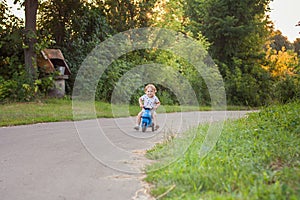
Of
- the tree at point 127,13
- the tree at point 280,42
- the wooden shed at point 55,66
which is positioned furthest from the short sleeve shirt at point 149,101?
the tree at point 280,42

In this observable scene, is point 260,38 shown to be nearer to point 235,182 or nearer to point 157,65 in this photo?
point 157,65

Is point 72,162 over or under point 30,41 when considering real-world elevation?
under

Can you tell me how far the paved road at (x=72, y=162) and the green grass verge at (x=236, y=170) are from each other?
0.32m

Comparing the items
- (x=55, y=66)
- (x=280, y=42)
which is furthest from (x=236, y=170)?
(x=280, y=42)

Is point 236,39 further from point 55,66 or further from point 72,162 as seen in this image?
point 72,162

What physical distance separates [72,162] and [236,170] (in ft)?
8.34

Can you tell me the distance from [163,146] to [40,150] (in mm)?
2149

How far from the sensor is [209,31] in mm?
25359

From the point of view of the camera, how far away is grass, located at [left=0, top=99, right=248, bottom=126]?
1057 centimetres

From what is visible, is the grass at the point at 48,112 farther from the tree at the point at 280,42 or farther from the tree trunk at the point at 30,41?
the tree at the point at 280,42

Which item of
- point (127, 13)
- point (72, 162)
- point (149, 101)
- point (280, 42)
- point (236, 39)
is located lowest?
point (72, 162)

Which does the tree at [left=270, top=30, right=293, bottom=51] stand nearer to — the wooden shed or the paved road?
the wooden shed

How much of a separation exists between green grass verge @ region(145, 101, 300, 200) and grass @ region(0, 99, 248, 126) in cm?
543

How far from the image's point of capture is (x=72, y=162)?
5.57 metres
